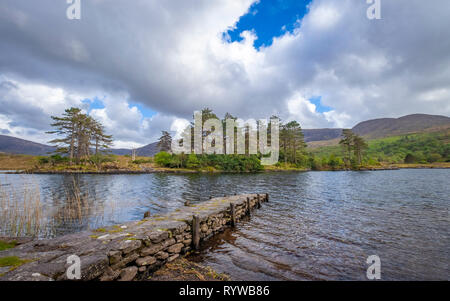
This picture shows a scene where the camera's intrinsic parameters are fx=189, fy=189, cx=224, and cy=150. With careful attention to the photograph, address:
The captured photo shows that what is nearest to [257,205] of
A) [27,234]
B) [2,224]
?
[27,234]

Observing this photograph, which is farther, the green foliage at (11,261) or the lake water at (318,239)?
the lake water at (318,239)

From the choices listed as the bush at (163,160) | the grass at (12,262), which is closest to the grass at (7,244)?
the grass at (12,262)

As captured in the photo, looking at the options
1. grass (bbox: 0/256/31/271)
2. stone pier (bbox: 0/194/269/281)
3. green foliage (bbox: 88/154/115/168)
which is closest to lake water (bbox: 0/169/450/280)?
stone pier (bbox: 0/194/269/281)

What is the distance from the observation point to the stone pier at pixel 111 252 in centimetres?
424

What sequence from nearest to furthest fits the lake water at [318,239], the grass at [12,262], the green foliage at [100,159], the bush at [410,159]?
the grass at [12,262]
the lake water at [318,239]
the green foliage at [100,159]
the bush at [410,159]

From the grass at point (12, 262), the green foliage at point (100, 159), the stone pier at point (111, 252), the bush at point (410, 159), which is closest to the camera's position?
the stone pier at point (111, 252)

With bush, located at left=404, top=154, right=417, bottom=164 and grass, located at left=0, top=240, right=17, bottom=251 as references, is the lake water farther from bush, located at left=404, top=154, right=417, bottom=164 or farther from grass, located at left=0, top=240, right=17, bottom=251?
bush, located at left=404, top=154, right=417, bottom=164

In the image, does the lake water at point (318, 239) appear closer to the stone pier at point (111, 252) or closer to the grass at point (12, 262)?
the stone pier at point (111, 252)

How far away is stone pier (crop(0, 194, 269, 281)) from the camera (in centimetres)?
424

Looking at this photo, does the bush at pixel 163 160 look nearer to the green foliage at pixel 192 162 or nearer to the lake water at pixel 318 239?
the green foliage at pixel 192 162

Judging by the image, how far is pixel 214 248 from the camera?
8.66 m

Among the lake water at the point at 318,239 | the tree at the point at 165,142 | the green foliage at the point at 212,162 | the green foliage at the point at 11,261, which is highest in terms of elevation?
the tree at the point at 165,142

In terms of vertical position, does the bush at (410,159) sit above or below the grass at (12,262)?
above

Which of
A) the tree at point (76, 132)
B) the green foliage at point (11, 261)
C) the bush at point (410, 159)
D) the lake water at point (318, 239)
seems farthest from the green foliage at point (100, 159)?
the bush at point (410, 159)
